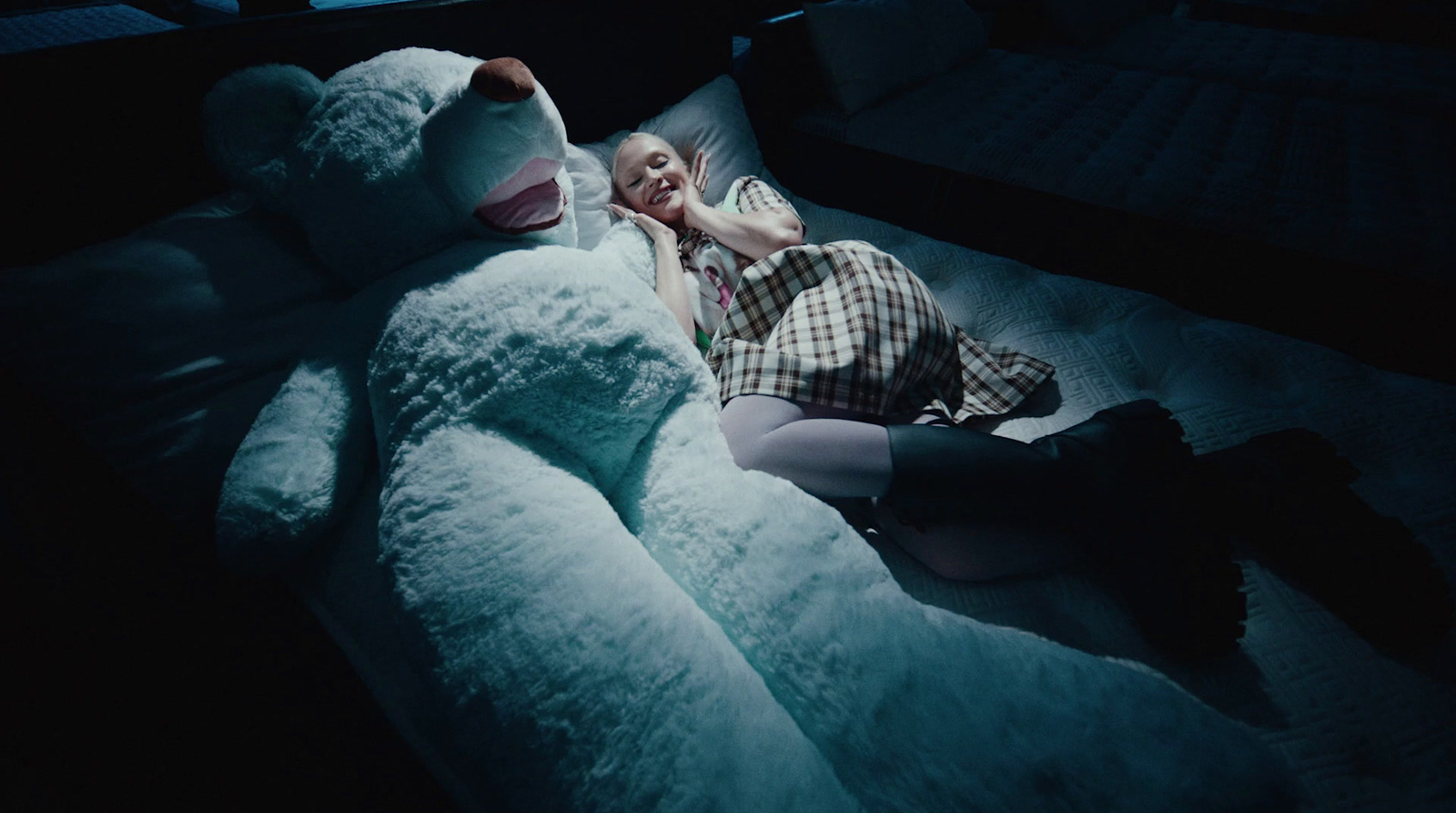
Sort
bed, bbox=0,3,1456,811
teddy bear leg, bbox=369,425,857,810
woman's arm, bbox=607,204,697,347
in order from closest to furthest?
teddy bear leg, bbox=369,425,857,810 < bed, bbox=0,3,1456,811 < woman's arm, bbox=607,204,697,347

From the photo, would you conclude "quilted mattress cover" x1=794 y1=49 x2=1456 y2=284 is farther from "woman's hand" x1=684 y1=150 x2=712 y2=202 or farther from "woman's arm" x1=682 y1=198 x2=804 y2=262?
"woman's arm" x1=682 y1=198 x2=804 y2=262

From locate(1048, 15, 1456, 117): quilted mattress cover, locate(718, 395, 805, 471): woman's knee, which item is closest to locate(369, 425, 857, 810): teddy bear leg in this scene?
locate(718, 395, 805, 471): woman's knee

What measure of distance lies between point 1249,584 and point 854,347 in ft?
1.99

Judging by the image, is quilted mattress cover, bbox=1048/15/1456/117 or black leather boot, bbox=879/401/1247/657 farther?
quilted mattress cover, bbox=1048/15/1456/117

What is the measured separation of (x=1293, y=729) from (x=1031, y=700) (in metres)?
0.35

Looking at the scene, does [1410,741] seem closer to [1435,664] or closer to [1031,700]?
[1435,664]

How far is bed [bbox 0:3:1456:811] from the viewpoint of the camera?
61 cm

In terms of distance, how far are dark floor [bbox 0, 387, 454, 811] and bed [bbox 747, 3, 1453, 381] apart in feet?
6.12

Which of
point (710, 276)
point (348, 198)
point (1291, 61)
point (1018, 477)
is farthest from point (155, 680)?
point (1291, 61)

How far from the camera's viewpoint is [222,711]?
848 mm

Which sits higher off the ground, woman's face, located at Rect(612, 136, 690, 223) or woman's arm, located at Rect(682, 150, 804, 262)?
woman's face, located at Rect(612, 136, 690, 223)

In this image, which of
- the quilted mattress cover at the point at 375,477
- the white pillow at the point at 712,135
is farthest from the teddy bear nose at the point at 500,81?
the white pillow at the point at 712,135

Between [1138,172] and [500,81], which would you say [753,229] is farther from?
[1138,172]

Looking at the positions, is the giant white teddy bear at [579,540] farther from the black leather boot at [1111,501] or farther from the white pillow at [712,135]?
the white pillow at [712,135]
